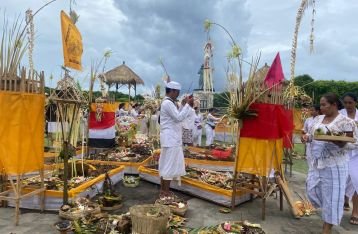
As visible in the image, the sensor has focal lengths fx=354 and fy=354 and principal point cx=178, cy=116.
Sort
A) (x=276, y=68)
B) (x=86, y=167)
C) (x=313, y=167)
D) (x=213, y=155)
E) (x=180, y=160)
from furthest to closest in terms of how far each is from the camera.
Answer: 1. (x=213, y=155)
2. (x=86, y=167)
3. (x=180, y=160)
4. (x=276, y=68)
5. (x=313, y=167)

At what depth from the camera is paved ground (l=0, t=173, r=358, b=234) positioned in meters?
4.38

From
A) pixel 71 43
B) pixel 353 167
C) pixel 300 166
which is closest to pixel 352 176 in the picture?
pixel 353 167

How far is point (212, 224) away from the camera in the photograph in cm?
460

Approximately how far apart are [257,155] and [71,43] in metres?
3.11

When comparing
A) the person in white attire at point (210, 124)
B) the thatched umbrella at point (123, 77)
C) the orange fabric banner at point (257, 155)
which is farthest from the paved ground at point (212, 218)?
the thatched umbrella at point (123, 77)

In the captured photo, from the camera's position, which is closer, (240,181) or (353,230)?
(353,230)

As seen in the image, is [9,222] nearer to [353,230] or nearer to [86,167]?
[86,167]

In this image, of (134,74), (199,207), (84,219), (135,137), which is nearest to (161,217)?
(84,219)

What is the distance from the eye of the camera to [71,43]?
509 centimetres

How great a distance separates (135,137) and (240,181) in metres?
5.63

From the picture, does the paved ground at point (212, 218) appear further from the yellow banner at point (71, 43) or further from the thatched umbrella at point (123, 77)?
the thatched umbrella at point (123, 77)

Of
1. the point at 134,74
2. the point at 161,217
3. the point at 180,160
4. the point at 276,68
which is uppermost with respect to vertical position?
the point at 134,74

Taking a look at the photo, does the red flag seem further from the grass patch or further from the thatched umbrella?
the thatched umbrella

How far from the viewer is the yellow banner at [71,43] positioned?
491 cm
